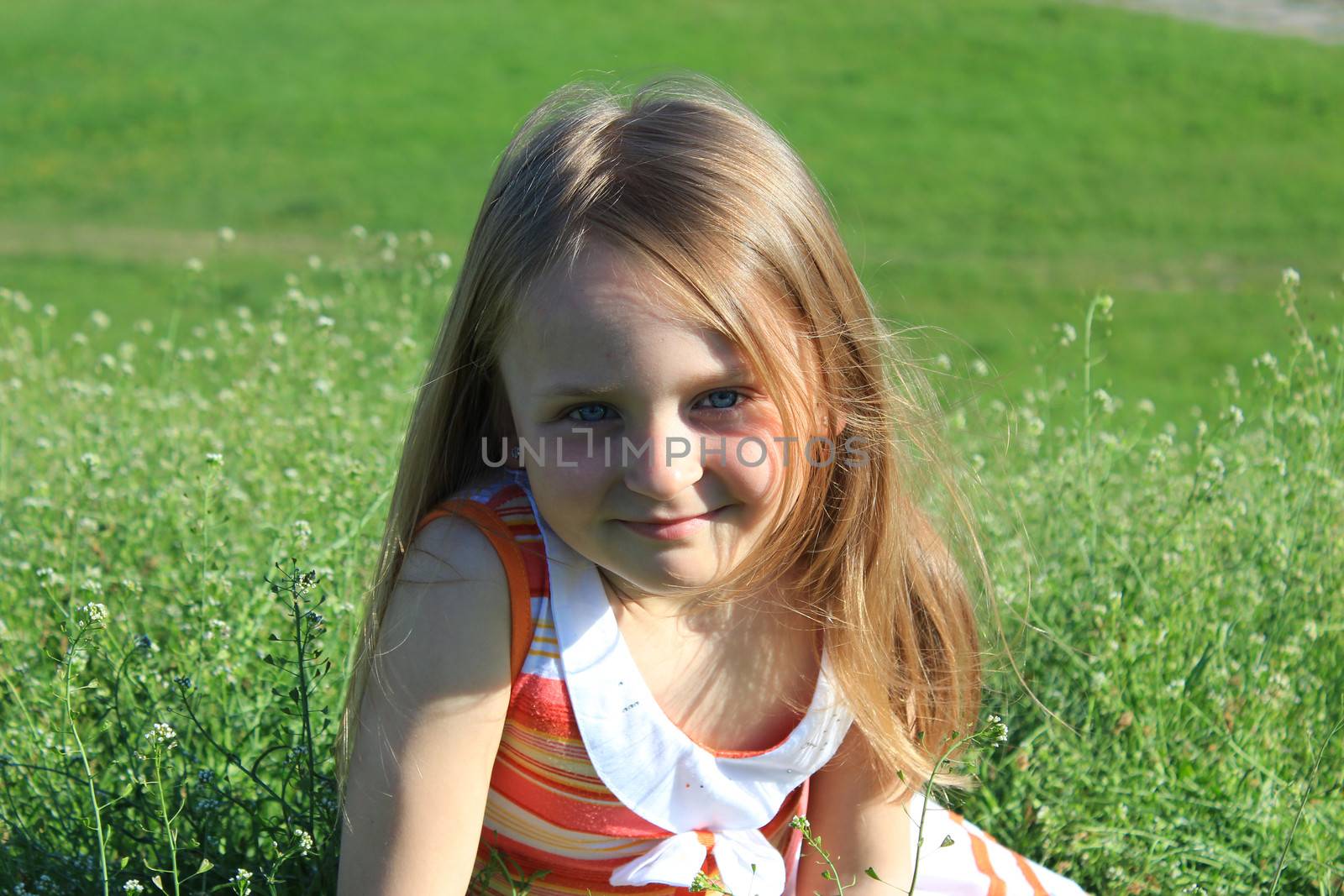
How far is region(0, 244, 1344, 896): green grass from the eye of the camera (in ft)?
7.16

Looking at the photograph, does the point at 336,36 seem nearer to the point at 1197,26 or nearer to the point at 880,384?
the point at 1197,26

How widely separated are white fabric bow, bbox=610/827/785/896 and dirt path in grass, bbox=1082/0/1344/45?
17744mm

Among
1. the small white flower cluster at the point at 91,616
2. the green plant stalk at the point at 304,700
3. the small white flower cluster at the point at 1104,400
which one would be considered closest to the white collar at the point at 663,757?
the green plant stalk at the point at 304,700

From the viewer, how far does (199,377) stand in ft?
16.7

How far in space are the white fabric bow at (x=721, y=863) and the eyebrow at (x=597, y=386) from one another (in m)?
0.68

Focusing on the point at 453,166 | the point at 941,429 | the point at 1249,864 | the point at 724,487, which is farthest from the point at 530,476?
the point at 453,166

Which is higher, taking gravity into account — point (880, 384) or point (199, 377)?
point (880, 384)

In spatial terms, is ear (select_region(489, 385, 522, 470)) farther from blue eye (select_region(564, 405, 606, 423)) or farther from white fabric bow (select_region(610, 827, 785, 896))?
white fabric bow (select_region(610, 827, 785, 896))

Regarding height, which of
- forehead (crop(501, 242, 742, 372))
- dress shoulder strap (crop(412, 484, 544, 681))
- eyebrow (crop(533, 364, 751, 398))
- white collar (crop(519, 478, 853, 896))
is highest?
forehead (crop(501, 242, 742, 372))

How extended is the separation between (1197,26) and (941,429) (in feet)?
58.0

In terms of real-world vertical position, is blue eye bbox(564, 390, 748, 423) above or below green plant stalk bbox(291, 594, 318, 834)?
above

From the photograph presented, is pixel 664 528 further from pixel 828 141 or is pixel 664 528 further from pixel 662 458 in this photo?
pixel 828 141

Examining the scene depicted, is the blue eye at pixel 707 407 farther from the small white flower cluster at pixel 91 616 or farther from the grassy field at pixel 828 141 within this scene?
the grassy field at pixel 828 141

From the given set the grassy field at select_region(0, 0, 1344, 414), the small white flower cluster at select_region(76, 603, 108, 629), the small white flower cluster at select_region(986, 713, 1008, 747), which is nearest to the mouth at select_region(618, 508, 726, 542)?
the small white flower cluster at select_region(986, 713, 1008, 747)
